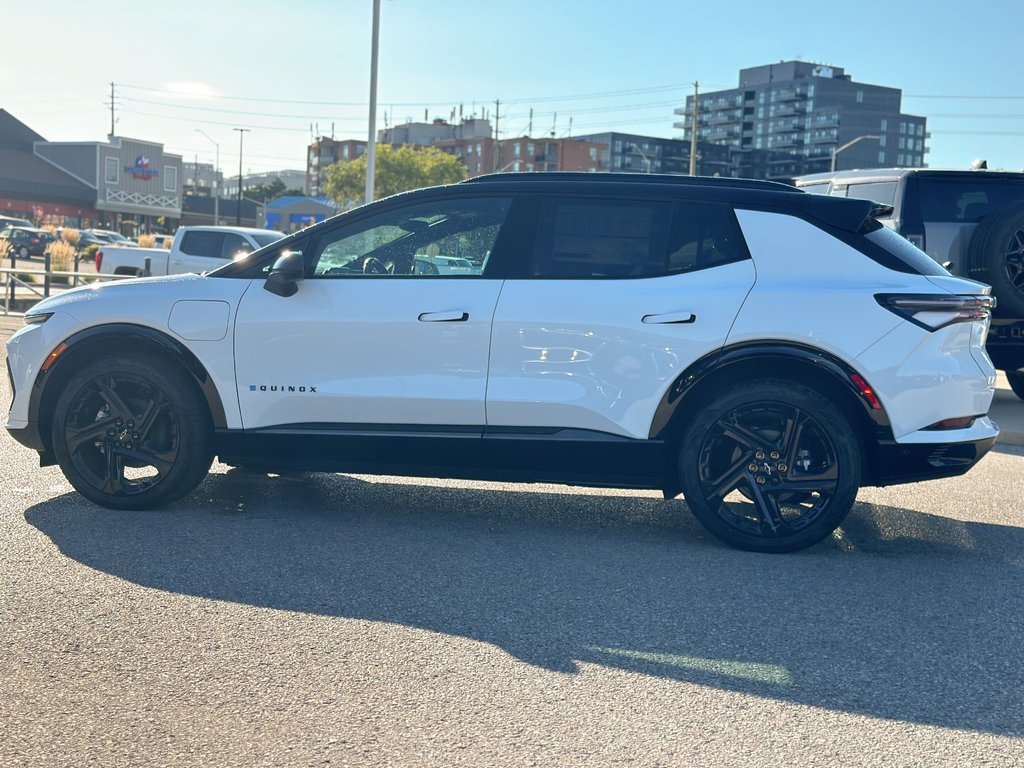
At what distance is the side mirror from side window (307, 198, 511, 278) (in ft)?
0.45

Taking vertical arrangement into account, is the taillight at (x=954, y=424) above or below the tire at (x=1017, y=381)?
above

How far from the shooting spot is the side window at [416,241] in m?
5.70

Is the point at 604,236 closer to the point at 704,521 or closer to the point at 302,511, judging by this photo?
the point at 704,521

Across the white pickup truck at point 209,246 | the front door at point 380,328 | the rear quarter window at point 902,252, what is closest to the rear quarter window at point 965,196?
the rear quarter window at point 902,252

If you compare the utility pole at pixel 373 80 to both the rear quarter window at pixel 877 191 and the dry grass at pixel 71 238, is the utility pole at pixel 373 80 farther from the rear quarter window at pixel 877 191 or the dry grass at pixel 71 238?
the dry grass at pixel 71 238

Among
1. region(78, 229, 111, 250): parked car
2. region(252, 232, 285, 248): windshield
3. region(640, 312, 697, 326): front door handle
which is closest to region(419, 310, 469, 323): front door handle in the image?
region(640, 312, 697, 326): front door handle

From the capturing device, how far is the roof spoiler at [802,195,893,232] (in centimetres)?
552

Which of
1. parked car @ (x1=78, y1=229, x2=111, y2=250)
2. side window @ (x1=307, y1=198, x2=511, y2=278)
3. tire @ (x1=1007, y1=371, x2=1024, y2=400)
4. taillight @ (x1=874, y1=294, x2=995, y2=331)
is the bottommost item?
tire @ (x1=1007, y1=371, x2=1024, y2=400)

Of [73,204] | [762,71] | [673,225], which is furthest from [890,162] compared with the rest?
[673,225]

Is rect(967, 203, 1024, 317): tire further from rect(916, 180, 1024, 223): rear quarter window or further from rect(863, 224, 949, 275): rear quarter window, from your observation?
rect(863, 224, 949, 275): rear quarter window

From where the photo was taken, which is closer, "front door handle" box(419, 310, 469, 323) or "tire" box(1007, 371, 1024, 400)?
"front door handle" box(419, 310, 469, 323)

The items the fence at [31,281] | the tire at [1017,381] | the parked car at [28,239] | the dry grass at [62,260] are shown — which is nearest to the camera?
the tire at [1017,381]

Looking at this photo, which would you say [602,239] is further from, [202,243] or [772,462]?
[202,243]

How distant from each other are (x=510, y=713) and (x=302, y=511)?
2889mm
